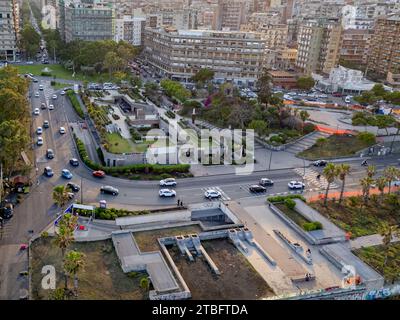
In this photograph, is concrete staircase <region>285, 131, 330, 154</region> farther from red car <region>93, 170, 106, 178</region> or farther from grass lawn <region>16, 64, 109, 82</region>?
grass lawn <region>16, 64, 109, 82</region>

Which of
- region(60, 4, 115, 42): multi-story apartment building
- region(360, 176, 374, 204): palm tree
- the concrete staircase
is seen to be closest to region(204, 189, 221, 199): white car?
region(360, 176, 374, 204): palm tree

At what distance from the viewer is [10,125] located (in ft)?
164

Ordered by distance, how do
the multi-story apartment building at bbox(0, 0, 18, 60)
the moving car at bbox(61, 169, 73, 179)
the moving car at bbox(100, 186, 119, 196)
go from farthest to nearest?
the multi-story apartment building at bbox(0, 0, 18, 60), the moving car at bbox(61, 169, 73, 179), the moving car at bbox(100, 186, 119, 196)

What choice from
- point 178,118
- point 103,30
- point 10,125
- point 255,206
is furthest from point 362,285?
point 103,30

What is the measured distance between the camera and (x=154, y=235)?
40.8 meters

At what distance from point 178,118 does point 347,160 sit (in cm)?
3150

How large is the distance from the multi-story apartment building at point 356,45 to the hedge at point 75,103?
90.3 metres

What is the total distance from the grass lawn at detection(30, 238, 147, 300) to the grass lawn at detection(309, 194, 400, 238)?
2380cm

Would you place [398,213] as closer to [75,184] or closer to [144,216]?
[144,216]

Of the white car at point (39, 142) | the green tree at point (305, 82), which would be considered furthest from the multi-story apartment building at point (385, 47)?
the white car at point (39, 142)

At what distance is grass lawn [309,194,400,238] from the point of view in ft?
152

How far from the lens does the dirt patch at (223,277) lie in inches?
1320

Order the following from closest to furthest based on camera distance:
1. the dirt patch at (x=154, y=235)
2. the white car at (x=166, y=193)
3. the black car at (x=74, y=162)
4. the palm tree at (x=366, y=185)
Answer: the dirt patch at (x=154, y=235), the palm tree at (x=366, y=185), the white car at (x=166, y=193), the black car at (x=74, y=162)

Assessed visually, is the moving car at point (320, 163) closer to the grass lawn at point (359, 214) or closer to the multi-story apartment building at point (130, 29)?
the grass lawn at point (359, 214)
